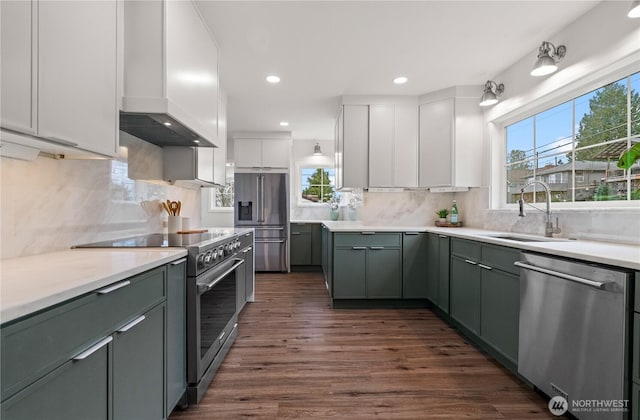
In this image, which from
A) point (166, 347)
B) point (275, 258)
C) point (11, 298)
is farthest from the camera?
point (275, 258)

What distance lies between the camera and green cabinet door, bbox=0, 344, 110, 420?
73 centimetres

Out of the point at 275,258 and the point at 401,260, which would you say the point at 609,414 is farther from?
the point at 275,258

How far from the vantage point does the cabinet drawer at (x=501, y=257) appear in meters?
1.97

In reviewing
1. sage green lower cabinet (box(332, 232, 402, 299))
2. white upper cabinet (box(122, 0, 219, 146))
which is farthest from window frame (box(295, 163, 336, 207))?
white upper cabinet (box(122, 0, 219, 146))

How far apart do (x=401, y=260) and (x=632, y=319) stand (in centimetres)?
214

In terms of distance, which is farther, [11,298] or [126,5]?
[126,5]

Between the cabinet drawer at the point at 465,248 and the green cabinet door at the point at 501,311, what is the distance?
0.54ft

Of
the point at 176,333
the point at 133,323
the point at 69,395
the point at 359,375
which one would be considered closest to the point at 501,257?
the point at 359,375

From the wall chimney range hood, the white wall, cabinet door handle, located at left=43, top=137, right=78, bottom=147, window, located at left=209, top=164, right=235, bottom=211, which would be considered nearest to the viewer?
cabinet door handle, located at left=43, top=137, right=78, bottom=147

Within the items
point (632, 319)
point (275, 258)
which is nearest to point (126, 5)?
point (632, 319)

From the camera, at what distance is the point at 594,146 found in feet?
7.32

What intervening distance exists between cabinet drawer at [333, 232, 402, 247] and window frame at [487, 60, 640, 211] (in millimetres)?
1095

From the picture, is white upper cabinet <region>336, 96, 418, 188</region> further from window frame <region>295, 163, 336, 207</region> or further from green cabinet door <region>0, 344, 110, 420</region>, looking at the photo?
green cabinet door <region>0, 344, 110, 420</region>

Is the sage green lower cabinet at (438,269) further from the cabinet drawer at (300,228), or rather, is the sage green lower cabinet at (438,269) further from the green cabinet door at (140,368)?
the cabinet drawer at (300,228)
